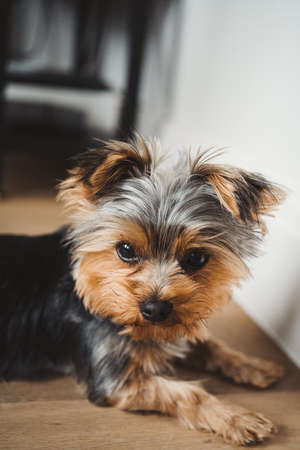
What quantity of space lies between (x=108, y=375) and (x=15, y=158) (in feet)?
7.97

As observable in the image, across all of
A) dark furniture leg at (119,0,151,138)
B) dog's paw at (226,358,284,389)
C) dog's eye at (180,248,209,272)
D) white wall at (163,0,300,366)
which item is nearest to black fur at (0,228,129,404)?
dog's eye at (180,248,209,272)

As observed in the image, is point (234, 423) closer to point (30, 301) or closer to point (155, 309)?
point (155, 309)

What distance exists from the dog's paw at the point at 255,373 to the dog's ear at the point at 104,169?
687 millimetres

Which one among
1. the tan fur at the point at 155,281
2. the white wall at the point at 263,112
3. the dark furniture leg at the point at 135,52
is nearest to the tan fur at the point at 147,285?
the tan fur at the point at 155,281

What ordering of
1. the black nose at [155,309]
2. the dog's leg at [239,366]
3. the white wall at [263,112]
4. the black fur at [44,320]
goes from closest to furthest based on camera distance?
the black nose at [155,309], the black fur at [44,320], the dog's leg at [239,366], the white wall at [263,112]

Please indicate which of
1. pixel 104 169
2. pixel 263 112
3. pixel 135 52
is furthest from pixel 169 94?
pixel 104 169

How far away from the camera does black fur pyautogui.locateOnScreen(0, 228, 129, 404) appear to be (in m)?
1.32

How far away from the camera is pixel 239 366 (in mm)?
1438

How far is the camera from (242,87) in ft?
6.56

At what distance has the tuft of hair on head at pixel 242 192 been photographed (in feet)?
3.72

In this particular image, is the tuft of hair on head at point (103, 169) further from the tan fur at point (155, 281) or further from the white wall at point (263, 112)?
the white wall at point (263, 112)

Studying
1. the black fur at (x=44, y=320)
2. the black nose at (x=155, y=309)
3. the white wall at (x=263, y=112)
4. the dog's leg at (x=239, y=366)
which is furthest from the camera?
the white wall at (x=263, y=112)

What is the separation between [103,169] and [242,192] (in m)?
0.36

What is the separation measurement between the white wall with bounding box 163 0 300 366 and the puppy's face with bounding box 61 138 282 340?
435mm
